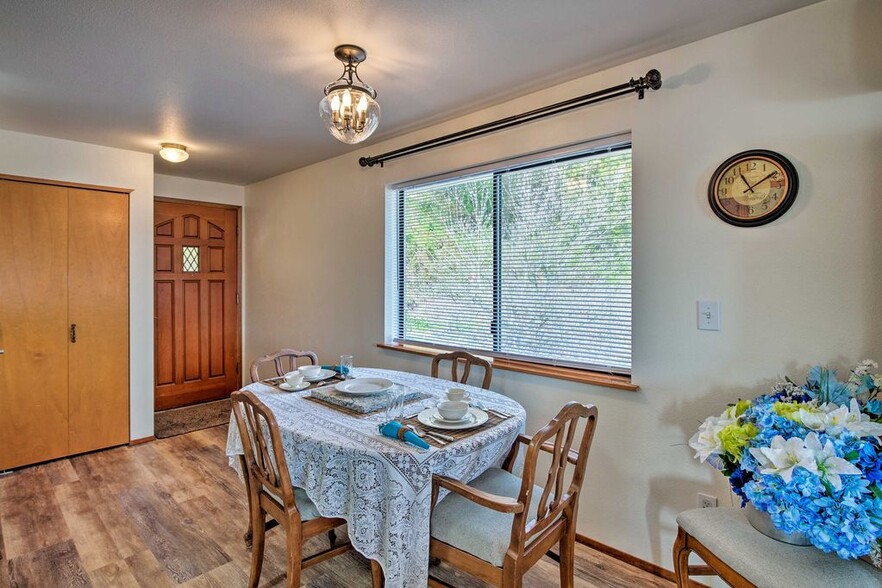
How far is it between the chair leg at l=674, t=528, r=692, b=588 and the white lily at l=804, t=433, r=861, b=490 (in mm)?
509

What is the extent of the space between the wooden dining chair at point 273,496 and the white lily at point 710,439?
4.34 ft

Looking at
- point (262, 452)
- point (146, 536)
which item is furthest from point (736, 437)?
point (146, 536)

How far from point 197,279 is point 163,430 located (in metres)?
1.53

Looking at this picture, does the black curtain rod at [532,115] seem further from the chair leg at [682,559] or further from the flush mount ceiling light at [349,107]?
the chair leg at [682,559]

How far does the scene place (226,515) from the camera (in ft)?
8.04

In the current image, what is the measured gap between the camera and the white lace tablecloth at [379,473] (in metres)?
1.40

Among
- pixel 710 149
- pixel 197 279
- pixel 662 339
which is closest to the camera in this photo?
pixel 710 149

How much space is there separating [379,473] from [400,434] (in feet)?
0.47

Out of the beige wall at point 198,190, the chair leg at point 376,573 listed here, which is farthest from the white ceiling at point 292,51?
the chair leg at point 376,573

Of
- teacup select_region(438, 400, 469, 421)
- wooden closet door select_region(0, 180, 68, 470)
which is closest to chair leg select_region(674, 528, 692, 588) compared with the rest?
teacup select_region(438, 400, 469, 421)

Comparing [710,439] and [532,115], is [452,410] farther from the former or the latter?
[532,115]

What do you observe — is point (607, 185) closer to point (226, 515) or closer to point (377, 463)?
point (377, 463)

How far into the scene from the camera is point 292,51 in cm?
193

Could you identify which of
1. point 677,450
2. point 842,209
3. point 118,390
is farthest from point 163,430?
point 842,209
